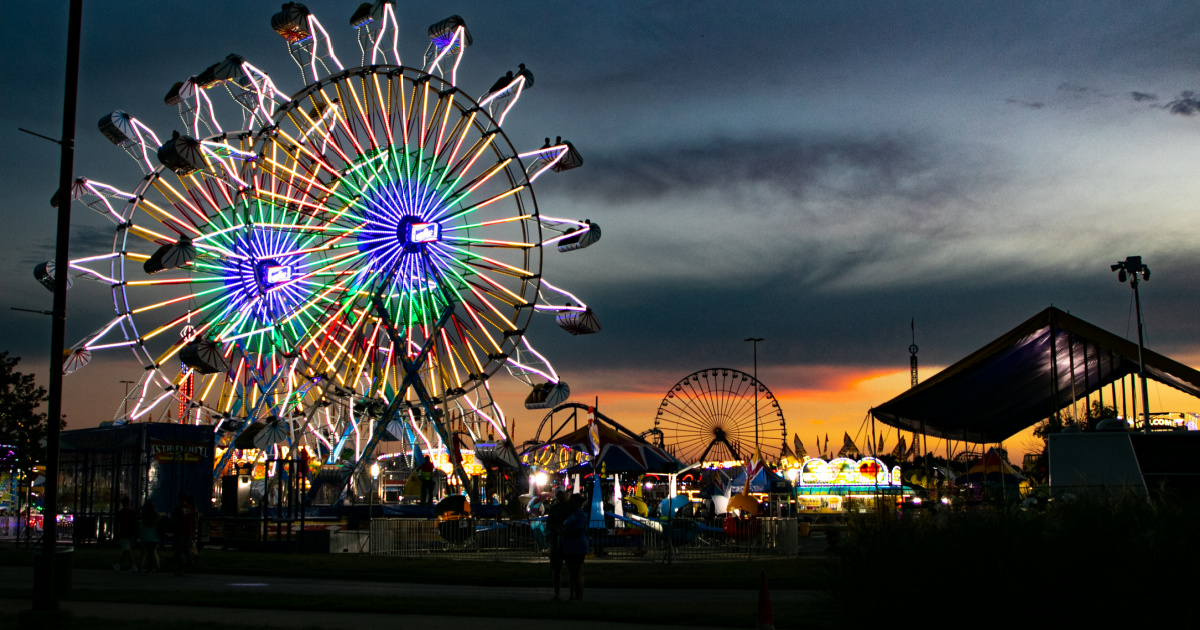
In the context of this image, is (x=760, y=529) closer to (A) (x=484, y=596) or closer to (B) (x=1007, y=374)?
(B) (x=1007, y=374)

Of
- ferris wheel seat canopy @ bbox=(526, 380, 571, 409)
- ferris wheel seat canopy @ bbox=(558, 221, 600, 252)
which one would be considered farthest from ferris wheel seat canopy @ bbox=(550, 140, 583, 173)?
ferris wheel seat canopy @ bbox=(526, 380, 571, 409)

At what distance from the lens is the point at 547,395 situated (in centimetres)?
3912

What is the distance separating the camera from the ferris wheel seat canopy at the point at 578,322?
1531 inches

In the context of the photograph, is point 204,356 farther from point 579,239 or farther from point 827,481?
point 827,481

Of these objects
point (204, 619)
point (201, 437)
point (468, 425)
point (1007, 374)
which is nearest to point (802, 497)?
point (468, 425)

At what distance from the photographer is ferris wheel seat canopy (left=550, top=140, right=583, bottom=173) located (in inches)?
1550

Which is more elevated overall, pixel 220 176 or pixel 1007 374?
pixel 220 176

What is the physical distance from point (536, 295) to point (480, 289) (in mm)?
2033

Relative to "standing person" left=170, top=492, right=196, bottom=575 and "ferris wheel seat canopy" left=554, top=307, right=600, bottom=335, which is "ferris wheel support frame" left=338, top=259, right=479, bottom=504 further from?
"standing person" left=170, top=492, right=196, bottom=575

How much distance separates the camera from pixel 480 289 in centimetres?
3753

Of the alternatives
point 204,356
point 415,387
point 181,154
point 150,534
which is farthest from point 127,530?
point 415,387

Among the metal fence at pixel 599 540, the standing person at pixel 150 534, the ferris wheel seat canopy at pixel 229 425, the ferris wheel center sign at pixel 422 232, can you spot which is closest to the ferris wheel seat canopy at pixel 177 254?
the ferris wheel center sign at pixel 422 232

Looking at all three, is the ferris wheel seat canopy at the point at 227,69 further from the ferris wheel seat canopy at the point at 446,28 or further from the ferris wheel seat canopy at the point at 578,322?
the ferris wheel seat canopy at the point at 578,322

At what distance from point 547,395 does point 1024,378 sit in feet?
55.2
